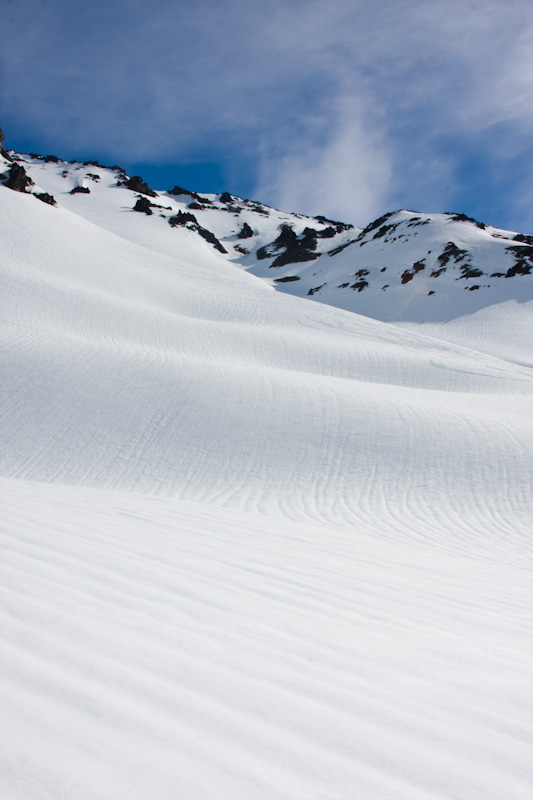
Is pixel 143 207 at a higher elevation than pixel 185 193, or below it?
below

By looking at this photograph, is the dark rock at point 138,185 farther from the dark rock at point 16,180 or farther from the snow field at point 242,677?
the snow field at point 242,677

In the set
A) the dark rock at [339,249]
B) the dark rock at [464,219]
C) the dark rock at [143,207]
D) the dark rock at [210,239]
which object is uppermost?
the dark rock at [464,219]

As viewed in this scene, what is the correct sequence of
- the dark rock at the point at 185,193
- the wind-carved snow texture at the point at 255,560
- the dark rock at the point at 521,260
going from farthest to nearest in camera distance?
the dark rock at the point at 185,193 < the dark rock at the point at 521,260 < the wind-carved snow texture at the point at 255,560

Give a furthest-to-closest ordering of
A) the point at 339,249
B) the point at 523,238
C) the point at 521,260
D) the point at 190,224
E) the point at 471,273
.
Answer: the point at 190,224, the point at 339,249, the point at 523,238, the point at 471,273, the point at 521,260

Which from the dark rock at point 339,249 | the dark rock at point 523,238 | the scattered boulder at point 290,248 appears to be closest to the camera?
the dark rock at point 523,238

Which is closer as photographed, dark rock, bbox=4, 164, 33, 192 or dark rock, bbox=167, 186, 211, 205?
dark rock, bbox=4, 164, 33, 192

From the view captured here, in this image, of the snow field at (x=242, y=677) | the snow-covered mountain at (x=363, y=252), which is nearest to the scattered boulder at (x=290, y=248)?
the snow-covered mountain at (x=363, y=252)

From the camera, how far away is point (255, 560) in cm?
388

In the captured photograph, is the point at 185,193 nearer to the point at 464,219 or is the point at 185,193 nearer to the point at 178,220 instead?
the point at 178,220

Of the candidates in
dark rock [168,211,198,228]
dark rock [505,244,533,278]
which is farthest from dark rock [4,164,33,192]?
dark rock [505,244,533,278]

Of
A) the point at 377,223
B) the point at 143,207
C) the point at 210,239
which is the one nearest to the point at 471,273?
the point at 377,223

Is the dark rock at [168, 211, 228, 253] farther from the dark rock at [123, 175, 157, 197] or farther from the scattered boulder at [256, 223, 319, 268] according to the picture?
the dark rock at [123, 175, 157, 197]

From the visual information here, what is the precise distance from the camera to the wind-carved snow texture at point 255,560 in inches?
63.1

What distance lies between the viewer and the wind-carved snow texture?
1.60 m
